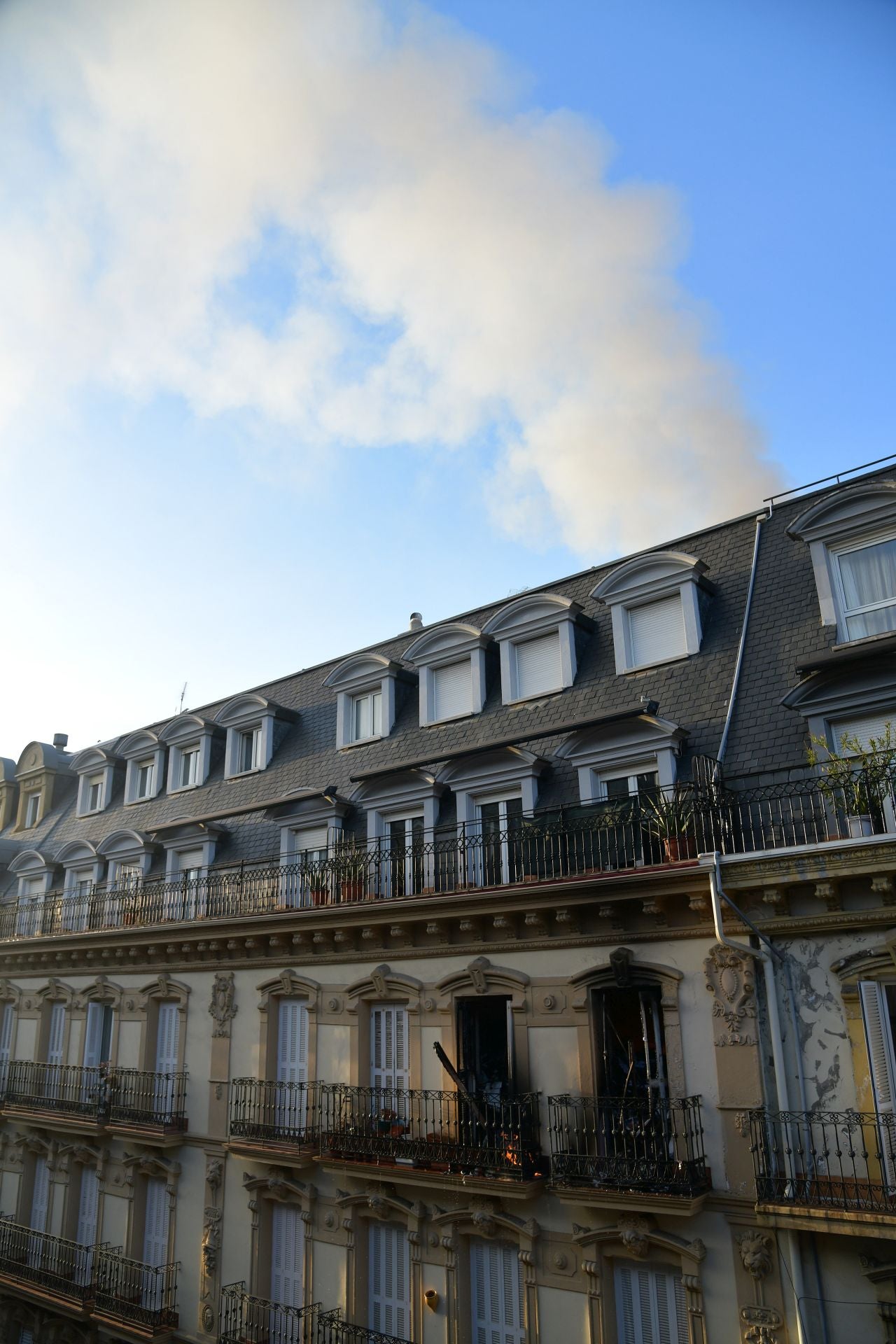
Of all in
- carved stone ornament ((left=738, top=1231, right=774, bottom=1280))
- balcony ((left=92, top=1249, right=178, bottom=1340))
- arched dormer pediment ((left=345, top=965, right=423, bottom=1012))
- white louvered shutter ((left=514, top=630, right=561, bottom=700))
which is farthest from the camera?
balcony ((left=92, top=1249, right=178, bottom=1340))

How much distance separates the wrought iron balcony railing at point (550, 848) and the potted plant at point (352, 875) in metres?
0.02

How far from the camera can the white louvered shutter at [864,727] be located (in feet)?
41.8

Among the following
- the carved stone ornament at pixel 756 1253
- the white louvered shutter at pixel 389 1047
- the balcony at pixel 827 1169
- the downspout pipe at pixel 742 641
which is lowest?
the carved stone ornament at pixel 756 1253

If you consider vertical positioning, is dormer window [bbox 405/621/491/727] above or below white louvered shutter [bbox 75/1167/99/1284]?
above

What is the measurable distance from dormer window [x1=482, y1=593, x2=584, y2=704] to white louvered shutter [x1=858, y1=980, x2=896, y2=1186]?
23.9ft

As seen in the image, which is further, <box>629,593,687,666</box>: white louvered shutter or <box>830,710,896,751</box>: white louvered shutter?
<box>629,593,687,666</box>: white louvered shutter

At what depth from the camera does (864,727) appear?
508 inches

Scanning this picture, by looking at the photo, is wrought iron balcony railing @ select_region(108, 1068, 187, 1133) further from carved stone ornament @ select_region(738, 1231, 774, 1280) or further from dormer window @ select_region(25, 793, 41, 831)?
dormer window @ select_region(25, 793, 41, 831)

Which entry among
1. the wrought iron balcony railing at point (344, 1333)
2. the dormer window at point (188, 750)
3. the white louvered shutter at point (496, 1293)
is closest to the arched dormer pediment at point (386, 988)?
the white louvered shutter at point (496, 1293)

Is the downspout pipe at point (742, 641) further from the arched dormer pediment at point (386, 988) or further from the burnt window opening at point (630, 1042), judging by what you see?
the arched dormer pediment at point (386, 988)

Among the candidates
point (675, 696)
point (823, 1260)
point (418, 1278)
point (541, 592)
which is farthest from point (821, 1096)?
point (541, 592)

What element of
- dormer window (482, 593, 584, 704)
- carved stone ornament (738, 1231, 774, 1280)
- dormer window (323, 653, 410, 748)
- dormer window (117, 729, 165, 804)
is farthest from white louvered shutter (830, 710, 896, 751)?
dormer window (117, 729, 165, 804)

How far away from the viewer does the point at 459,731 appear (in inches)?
711

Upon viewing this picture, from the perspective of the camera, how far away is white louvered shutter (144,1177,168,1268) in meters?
18.9
